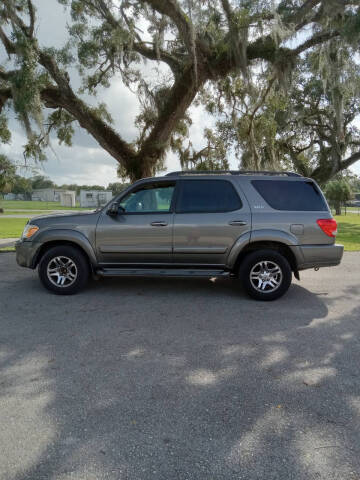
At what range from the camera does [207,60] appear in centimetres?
1031

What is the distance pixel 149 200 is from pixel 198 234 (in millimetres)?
1049

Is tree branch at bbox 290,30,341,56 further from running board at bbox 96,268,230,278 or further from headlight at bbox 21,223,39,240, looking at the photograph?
headlight at bbox 21,223,39,240

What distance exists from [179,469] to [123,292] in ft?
13.5

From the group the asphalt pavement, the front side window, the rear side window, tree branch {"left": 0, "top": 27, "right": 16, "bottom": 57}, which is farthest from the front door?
tree branch {"left": 0, "top": 27, "right": 16, "bottom": 57}

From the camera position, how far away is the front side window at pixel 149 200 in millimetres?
5820

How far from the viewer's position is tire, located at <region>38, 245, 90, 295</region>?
574cm

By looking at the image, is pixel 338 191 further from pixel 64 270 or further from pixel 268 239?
pixel 64 270

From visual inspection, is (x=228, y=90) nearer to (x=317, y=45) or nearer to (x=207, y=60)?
(x=207, y=60)

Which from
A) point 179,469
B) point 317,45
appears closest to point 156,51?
point 317,45

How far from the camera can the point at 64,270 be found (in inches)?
229

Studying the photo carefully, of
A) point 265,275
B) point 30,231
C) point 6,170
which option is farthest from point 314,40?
point 6,170

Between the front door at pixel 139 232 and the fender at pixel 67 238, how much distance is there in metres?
0.16

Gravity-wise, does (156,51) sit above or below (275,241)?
above

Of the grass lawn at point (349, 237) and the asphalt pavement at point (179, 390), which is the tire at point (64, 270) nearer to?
the asphalt pavement at point (179, 390)
